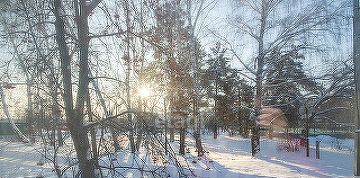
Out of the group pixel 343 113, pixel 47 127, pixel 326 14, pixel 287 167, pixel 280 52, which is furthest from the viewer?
pixel 343 113

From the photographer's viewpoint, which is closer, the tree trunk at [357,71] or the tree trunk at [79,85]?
the tree trunk at [79,85]

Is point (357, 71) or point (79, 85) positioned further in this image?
point (357, 71)

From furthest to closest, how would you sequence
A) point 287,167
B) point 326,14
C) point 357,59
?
point 326,14 < point 287,167 < point 357,59

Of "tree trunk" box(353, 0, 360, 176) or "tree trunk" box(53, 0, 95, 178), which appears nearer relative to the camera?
"tree trunk" box(53, 0, 95, 178)

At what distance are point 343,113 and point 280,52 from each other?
26861 mm

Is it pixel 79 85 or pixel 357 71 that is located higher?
pixel 357 71

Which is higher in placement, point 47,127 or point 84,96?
point 84,96

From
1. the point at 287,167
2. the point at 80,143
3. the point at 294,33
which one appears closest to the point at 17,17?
the point at 80,143

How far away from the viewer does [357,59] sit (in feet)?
33.0

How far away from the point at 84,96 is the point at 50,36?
Answer: 81 cm

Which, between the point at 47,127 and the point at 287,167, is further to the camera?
the point at 287,167

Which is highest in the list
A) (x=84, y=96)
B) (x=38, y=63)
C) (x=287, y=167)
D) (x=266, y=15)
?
(x=266, y=15)

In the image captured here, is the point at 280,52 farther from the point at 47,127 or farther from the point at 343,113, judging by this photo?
the point at 343,113

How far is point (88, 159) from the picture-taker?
4.99 metres
